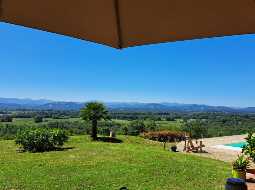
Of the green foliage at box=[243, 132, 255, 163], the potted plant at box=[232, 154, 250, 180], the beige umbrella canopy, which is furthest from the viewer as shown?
the green foliage at box=[243, 132, 255, 163]

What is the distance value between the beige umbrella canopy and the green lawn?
6.16 m

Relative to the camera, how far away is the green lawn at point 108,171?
8546 mm

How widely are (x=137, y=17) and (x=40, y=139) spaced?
42.0 ft

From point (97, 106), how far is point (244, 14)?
16.3m

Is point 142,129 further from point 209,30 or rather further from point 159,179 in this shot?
point 209,30

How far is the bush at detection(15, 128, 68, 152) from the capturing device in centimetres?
1465

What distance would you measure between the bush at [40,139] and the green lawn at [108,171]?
1.48 m

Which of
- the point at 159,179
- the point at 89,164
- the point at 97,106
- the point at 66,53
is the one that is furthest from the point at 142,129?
the point at 66,53

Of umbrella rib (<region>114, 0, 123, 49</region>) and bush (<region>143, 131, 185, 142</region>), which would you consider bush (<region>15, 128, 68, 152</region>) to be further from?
umbrella rib (<region>114, 0, 123, 49</region>)

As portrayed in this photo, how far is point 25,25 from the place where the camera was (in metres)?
2.34

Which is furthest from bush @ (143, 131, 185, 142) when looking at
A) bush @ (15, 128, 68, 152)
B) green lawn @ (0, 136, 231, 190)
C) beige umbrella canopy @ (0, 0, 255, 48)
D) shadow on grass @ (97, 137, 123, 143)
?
beige umbrella canopy @ (0, 0, 255, 48)

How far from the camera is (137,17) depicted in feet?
7.61

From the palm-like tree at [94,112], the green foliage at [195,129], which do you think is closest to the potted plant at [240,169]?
the palm-like tree at [94,112]

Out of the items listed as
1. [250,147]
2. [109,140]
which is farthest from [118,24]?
[109,140]
